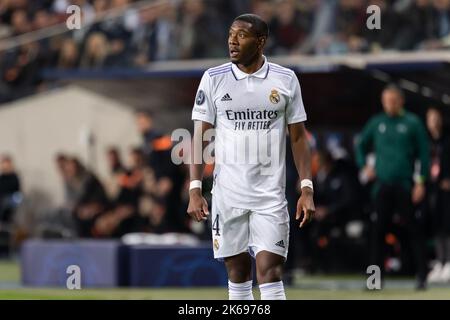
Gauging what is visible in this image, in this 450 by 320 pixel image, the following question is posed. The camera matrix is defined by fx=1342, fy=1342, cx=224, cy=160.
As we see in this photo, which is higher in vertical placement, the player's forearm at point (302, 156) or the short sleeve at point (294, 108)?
the short sleeve at point (294, 108)

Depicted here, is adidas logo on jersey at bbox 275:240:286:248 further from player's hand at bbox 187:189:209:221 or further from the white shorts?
player's hand at bbox 187:189:209:221

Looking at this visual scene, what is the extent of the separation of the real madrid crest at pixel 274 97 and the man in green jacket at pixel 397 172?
19.8 feet

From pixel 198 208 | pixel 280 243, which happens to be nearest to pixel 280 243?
pixel 280 243

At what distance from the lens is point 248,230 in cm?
916

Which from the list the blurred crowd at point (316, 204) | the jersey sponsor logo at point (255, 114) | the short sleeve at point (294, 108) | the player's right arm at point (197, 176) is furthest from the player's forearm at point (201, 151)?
the blurred crowd at point (316, 204)

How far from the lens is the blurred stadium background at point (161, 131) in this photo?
16.1 meters

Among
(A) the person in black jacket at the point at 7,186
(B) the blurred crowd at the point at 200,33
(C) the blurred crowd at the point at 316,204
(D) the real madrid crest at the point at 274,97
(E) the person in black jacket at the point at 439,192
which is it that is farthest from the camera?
(A) the person in black jacket at the point at 7,186

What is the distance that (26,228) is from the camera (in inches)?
972

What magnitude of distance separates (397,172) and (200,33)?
6.54m

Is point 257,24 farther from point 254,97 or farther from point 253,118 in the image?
point 253,118

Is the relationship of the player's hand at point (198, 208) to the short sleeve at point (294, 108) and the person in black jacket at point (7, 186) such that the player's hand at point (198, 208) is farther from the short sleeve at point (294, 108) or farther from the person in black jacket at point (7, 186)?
the person in black jacket at point (7, 186)

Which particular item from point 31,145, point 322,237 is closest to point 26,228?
point 31,145

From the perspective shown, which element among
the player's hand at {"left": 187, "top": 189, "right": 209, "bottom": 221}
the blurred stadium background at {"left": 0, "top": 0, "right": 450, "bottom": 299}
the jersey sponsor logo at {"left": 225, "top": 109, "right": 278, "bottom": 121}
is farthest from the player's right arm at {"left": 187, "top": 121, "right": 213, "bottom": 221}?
the blurred stadium background at {"left": 0, "top": 0, "right": 450, "bottom": 299}

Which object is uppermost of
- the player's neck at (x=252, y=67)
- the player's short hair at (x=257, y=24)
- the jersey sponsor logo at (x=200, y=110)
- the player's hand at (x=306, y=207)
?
the player's short hair at (x=257, y=24)
